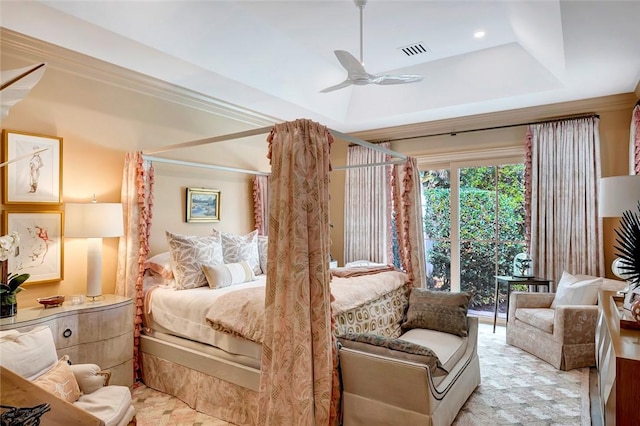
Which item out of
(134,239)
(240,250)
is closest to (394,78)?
(240,250)

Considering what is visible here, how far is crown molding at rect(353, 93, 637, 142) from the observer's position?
419cm

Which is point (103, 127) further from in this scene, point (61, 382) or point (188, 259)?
point (61, 382)

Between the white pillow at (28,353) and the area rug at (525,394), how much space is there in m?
2.52

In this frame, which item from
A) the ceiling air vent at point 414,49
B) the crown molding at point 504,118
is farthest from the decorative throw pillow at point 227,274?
the crown molding at point 504,118

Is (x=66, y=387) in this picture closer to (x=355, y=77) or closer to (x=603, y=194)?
(x=355, y=77)

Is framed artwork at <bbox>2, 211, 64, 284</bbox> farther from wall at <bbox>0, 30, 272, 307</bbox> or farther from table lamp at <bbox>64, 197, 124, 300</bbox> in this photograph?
table lamp at <bbox>64, 197, 124, 300</bbox>

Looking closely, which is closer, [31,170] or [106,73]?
[31,170]

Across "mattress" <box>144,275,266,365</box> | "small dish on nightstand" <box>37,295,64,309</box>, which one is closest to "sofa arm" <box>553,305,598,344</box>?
"mattress" <box>144,275,266,365</box>

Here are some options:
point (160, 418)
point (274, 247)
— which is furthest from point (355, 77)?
point (160, 418)

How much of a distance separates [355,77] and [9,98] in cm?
244

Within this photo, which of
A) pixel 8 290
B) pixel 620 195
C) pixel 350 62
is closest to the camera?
pixel 8 290

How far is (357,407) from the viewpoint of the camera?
2221mm

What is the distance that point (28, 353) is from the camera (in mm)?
1721

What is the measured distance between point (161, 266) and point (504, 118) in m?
4.45
